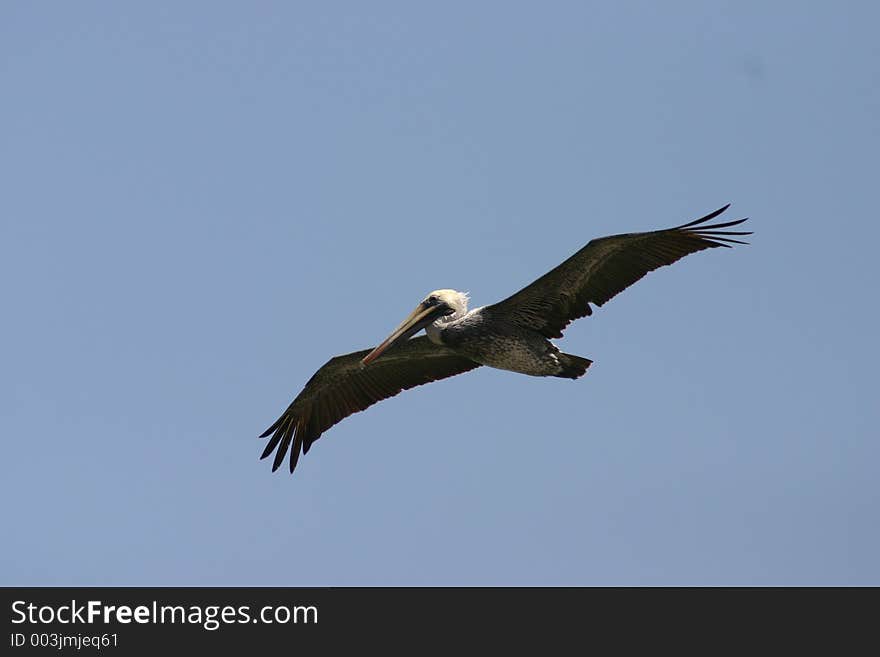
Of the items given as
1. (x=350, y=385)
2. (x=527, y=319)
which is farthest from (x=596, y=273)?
(x=350, y=385)

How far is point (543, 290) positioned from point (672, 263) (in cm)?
150

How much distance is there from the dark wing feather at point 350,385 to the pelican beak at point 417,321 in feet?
1.70

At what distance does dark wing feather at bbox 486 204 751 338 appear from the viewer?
49.4 feet

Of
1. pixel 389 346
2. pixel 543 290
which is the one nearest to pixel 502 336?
pixel 543 290

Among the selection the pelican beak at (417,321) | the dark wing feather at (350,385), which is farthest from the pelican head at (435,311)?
the dark wing feather at (350,385)

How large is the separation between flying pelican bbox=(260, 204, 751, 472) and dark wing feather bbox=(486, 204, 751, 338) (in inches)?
0.4

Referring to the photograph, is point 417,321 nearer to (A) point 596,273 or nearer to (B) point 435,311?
(B) point 435,311

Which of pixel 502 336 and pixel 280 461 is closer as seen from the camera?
pixel 502 336

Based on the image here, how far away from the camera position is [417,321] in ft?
54.0

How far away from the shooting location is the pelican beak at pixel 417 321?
16.4 metres

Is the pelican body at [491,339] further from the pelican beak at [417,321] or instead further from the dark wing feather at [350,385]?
the dark wing feather at [350,385]
